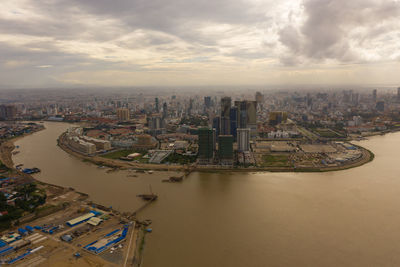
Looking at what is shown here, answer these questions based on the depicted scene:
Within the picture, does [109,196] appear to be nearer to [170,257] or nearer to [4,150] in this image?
[170,257]

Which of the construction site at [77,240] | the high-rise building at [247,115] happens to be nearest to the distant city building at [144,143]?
the high-rise building at [247,115]

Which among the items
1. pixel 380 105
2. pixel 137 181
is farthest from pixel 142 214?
pixel 380 105

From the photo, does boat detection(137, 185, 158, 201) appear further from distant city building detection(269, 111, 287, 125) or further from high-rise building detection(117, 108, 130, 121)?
high-rise building detection(117, 108, 130, 121)

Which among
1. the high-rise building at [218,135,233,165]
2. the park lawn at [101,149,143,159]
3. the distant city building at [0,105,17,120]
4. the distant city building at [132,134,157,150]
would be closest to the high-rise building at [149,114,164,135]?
the distant city building at [132,134,157,150]

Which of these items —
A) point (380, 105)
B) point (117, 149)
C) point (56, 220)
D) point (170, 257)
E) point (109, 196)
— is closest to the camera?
point (170, 257)

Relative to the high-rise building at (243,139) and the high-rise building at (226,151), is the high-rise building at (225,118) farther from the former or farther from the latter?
→ the high-rise building at (226,151)

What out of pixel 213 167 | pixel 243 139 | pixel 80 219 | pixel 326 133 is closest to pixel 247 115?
pixel 243 139
